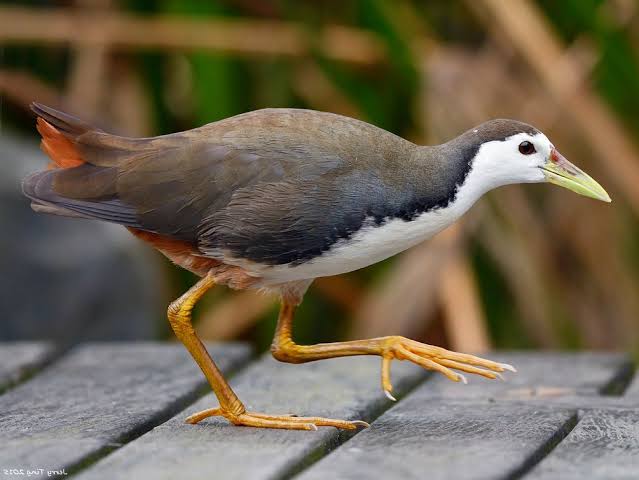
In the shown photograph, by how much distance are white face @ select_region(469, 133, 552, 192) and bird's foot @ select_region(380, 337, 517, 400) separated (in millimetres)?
436

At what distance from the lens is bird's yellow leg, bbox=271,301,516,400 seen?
316cm

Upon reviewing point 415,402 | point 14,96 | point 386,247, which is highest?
point 14,96

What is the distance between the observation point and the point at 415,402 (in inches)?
133

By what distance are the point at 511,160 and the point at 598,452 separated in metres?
0.84

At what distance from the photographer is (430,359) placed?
10.7ft

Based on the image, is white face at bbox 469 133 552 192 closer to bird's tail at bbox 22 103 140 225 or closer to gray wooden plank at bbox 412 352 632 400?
gray wooden plank at bbox 412 352 632 400

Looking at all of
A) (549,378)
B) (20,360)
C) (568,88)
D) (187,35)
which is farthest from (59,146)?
(568,88)

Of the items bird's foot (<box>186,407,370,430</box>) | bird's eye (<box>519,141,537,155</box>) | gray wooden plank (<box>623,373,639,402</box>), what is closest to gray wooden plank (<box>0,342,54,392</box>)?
bird's foot (<box>186,407,370,430</box>)

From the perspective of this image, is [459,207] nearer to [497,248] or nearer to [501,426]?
[501,426]

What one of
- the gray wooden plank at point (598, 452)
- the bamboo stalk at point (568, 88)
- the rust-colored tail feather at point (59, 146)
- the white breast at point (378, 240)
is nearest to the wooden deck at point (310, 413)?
the gray wooden plank at point (598, 452)

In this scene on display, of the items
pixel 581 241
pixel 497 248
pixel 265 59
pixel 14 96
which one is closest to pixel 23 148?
pixel 14 96

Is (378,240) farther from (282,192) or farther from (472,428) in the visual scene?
(472,428)

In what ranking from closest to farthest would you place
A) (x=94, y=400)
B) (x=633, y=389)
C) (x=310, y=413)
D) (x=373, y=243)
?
(x=373, y=243) → (x=310, y=413) → (x=94, y=400) → (x=633, y=389)

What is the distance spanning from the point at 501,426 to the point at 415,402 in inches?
16.2
